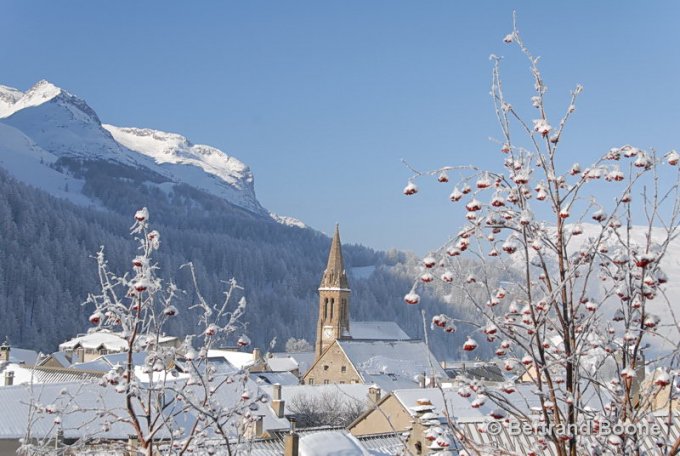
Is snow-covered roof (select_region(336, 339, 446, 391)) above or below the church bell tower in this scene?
below

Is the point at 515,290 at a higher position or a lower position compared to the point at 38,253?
lower

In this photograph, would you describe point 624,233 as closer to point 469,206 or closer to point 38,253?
point 469,206

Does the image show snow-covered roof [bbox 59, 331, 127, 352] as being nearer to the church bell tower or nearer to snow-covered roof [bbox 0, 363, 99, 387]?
the church bell tower

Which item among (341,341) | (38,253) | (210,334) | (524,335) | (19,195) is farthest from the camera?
(19,195)

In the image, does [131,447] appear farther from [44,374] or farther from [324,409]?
[324,409]

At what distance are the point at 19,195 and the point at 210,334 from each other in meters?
180

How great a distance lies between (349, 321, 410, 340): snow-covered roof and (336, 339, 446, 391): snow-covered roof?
688 inches

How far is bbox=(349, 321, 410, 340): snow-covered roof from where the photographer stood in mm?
111188

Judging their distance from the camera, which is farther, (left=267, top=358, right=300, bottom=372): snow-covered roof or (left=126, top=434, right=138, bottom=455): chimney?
(left=267, top=358, right=300, bottom=372): snow-covered roof

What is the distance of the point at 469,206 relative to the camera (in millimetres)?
6211

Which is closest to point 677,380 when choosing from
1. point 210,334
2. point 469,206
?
point 469,206

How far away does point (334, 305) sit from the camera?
93.6 m

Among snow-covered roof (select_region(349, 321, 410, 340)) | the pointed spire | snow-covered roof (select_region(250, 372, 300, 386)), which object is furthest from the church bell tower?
snow-covered roof (select_region(349, 321, 410, 340))

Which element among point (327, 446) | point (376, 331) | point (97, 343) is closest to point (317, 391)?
point (97, 343)
